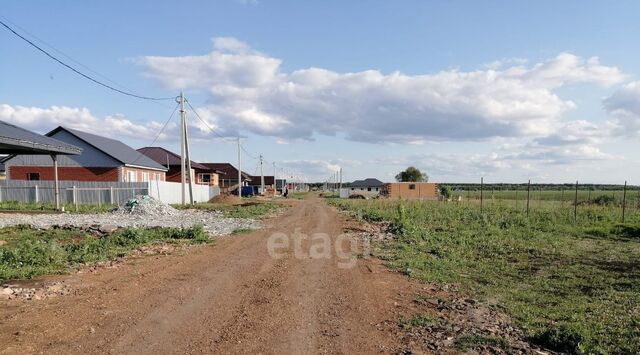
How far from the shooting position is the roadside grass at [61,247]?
8.95 m

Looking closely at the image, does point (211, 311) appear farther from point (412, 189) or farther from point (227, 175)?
point (227, 175)

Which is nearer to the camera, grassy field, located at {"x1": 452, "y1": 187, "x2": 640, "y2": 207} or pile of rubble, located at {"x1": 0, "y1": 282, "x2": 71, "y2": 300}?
pile of rubble, located at {"x1": 0, "y1": 282, "x2": 71, "y2": 300}

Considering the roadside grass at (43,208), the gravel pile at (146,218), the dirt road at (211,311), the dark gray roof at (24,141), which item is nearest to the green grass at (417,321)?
the dirt road at (211,311)

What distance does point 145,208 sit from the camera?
23.9m

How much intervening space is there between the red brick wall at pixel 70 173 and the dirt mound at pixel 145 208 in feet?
41.8

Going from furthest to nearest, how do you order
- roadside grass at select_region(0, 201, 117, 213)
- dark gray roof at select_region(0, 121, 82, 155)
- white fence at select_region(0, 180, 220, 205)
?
white fence at select_region(0, 180, 220, 205) → roadside grass at select_region(0, 201, 117, 213) → dark gray roof at select_region(0, 121, 82, 155)

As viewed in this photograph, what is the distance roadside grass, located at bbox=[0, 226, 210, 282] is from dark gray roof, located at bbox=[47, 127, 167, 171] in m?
21.6

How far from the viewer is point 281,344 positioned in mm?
5039

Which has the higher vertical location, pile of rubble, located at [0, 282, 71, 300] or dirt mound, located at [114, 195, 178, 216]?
dirt mound, located at [114, 195, 178, 216]

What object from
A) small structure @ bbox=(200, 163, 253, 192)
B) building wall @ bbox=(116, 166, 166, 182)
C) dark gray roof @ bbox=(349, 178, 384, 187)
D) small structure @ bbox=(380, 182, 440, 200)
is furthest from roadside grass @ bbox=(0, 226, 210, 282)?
dark gray roof @ bbox=(349, 178, 384, 187)

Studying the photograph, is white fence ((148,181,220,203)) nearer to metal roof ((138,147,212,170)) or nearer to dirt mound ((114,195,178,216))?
dirt mound ((114,195,178,216))

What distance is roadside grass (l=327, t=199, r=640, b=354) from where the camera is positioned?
578cm

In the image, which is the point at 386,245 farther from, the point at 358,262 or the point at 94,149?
the point at 94,149

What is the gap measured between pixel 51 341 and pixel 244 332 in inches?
78.9
